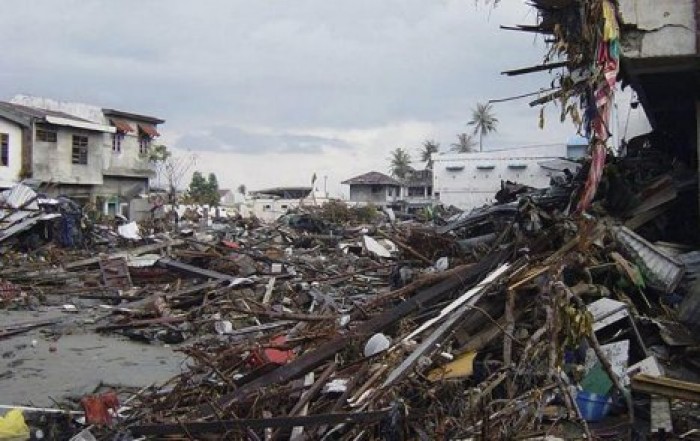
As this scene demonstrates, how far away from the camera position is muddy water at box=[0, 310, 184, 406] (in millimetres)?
7344

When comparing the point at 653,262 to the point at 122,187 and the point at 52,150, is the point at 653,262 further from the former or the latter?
the point at 122,187

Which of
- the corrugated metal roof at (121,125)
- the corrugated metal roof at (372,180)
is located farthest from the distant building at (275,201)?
the corrugated metal roof at (121,125)

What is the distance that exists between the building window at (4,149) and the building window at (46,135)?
5.63 feet

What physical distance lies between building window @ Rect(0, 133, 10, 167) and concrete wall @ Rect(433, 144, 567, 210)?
32586 millimetres

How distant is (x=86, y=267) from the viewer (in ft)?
54.3

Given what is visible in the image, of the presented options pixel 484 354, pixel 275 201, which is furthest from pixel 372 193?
pixel 484 354

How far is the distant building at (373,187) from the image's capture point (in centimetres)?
5972

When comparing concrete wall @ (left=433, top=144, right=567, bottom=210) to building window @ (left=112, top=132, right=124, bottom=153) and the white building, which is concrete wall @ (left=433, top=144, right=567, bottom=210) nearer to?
the white building

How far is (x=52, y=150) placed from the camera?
3266 cm

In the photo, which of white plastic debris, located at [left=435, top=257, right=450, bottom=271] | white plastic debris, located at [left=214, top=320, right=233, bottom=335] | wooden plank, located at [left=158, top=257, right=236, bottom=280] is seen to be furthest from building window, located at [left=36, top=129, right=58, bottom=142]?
white plastic debris, located at [left=435, top=257, right=450, bottom=271]

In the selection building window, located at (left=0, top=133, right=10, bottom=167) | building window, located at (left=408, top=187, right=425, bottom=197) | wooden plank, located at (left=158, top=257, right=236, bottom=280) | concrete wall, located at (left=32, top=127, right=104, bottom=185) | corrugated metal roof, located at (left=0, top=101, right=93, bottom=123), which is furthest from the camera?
building window, located at (left=408, top=187, right=425, bottom=197)

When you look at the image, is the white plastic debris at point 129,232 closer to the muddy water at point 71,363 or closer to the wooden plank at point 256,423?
the muddy water at point 71,363

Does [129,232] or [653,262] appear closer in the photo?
[653,262]

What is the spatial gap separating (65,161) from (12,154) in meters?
3.05
